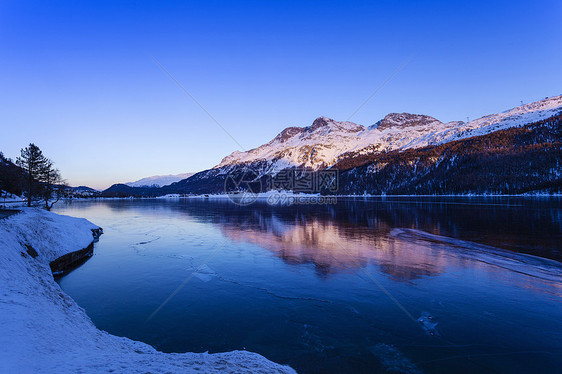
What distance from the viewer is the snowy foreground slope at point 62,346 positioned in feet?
18.5

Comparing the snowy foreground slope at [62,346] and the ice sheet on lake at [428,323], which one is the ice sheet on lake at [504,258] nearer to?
the ice sheet on lake at [428,323]

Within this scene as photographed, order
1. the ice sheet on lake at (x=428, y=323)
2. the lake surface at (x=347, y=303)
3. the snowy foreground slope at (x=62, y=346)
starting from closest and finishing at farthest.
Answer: the snowy foreground slope at (x=62, y=346), the lake surface at (x=347, y=303), the ice sheet on lake at (x=428, y=323)

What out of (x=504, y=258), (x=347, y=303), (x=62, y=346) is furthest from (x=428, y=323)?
(x=504, y=258)

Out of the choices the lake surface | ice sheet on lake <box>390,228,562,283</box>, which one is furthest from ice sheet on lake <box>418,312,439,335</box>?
ice sheet on lake <box>390,228,562,283</box>

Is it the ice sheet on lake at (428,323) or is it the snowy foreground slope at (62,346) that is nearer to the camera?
the snowy foreground slope at (62,346)

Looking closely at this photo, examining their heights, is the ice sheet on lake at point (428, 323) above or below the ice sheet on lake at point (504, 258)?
below

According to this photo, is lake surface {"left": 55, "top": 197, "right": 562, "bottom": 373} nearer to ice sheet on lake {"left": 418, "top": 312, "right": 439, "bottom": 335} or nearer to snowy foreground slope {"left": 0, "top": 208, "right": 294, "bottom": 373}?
ice sheet on lake {"left": 418, "top": 312, "right": 439, "bottom": 335}

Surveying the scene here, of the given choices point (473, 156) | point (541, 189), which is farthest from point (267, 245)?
point (473, 156)

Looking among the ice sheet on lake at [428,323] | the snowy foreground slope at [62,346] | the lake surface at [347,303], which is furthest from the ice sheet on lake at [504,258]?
the snowy foreground slope at [62,346]

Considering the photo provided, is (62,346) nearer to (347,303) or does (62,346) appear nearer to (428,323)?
(347,303)

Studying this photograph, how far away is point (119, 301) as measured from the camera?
12359mm

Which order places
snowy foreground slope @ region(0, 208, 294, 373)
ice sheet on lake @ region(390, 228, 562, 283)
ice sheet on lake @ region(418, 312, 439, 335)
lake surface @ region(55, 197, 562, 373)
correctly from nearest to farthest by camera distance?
snowy foreground slope @ region(0, 208, 294, 373) → lake surface @ region(55, 197, 562, 373) → ice sheet on lake @ region(418, 312, 439, 335) → ice sheet on lake @ region(390, 228, 562, 283)

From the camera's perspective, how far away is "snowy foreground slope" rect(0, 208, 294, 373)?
5.63m

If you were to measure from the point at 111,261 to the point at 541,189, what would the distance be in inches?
7451
